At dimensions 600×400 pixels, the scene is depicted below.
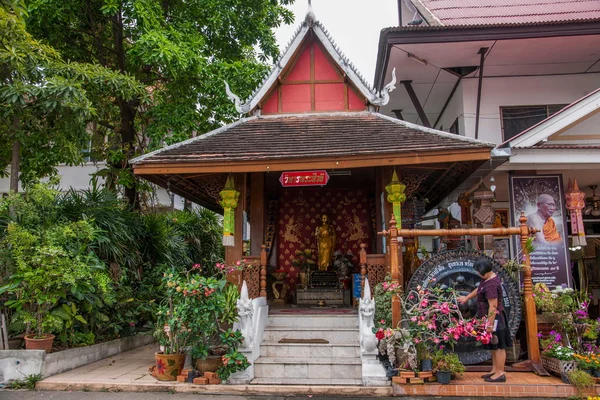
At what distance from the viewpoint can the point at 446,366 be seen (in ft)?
21.3

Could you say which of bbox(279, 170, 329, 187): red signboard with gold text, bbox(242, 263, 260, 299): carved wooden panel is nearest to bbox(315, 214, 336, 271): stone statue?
bbox(279, 170, 329, 187): red signboard with gold text

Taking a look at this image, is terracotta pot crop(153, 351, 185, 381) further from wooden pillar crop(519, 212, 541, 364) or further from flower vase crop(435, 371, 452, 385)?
wooden pillar crop(519, 212, 541, 364)

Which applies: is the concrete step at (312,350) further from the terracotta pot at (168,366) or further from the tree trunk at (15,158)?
the tree trunk at (15,158)

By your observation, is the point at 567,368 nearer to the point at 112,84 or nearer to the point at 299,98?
the point at 299,98

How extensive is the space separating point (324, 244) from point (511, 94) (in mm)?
5660

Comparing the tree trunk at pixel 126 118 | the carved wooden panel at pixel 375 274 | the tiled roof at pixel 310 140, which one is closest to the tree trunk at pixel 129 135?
the tree trunk at pixel 126 118

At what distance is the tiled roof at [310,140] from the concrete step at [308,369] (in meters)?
3.23

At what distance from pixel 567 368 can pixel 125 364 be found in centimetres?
684

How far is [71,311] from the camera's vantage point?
7.86m

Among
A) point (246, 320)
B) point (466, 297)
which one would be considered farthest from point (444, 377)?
point (246, 320)

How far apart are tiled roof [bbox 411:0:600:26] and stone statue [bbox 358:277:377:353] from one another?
6962mm

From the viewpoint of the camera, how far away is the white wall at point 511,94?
1124 centimetres

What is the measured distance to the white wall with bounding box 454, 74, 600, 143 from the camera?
11.2 meters

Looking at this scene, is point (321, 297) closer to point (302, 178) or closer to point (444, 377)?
point (302, 178)
